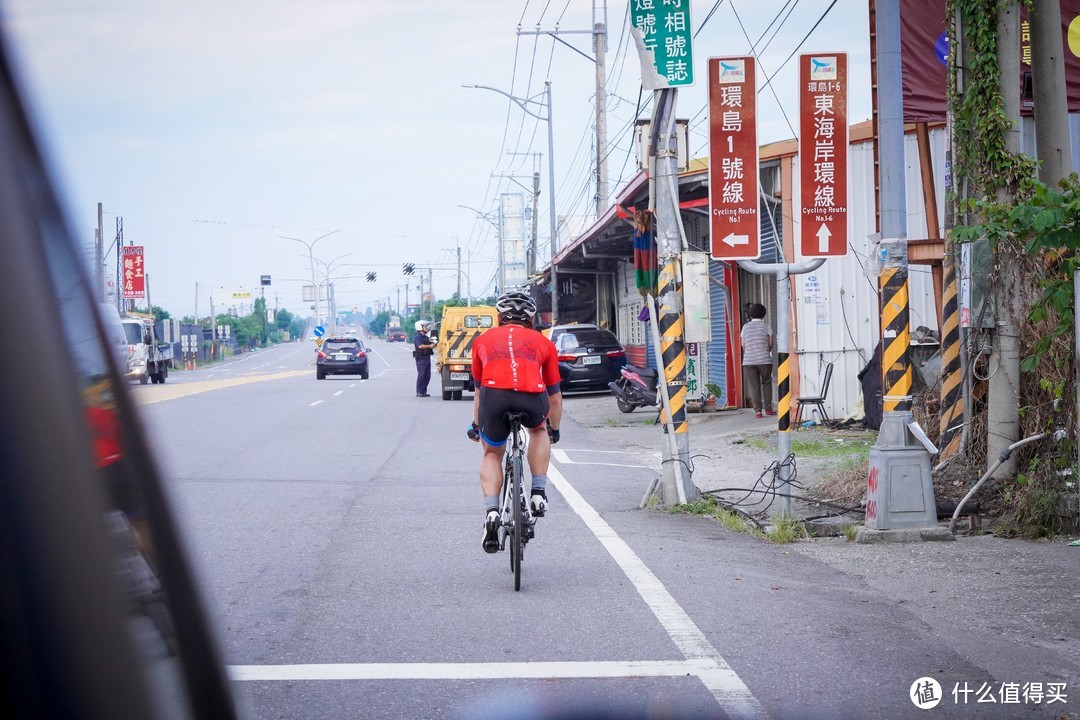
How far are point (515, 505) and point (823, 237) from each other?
170 inches

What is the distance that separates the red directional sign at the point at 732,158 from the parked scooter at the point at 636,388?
9.44 meters

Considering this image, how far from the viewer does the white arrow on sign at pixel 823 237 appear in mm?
9438

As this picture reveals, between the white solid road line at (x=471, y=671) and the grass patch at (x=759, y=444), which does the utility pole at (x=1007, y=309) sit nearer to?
the white solid road line at (x=471, y=671)

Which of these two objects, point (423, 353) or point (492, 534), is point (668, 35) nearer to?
point (492, 534)

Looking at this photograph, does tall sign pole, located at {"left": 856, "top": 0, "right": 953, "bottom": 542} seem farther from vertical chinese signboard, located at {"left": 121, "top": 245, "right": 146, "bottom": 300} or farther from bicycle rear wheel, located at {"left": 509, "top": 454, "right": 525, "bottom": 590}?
vertical chinese signboard, located at {"left": 121, "top": 245, "right": 146, "bottom": 300}

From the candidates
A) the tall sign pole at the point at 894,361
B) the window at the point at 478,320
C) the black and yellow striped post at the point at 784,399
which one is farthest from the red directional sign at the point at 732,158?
the window at the point at 478,320

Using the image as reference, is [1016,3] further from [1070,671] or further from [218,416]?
[218,416]

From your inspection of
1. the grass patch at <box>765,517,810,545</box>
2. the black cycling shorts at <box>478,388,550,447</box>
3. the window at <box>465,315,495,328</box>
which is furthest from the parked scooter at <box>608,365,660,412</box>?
the black cycling shorts at <box>478,388,550,447</box>

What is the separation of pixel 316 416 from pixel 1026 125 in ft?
41.6

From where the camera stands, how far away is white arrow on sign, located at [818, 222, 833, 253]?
9438 millimetres

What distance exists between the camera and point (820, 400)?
16547 millimetres

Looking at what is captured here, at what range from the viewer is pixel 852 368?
16656 mm

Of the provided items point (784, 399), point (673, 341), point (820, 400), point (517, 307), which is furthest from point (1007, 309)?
point (820, 400)

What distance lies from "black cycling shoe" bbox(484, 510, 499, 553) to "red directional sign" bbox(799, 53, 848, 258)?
4.02 metres
